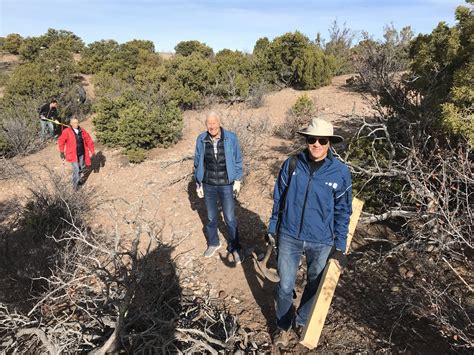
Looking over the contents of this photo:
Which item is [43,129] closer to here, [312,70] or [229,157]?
[229,157]

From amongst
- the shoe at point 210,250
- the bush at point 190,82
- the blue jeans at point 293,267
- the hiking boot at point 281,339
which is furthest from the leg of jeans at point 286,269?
the bush at point 190,82

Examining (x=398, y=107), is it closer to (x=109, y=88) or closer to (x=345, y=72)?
(x=109, y=88)

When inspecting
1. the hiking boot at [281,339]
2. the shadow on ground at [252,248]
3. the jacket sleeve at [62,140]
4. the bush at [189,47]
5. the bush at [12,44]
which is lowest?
the shadow on ground at [252,248]

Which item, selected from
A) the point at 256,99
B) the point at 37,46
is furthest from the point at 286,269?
the point at 37,46

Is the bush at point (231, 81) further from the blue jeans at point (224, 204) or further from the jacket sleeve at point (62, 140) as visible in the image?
the blue jeans at point (224, 204)

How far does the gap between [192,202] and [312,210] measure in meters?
3.81

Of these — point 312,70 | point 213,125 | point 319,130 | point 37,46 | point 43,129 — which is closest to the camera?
point 319,130

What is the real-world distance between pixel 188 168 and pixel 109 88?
770 cm

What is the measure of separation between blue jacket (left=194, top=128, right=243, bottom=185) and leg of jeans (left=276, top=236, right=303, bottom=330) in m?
1.35

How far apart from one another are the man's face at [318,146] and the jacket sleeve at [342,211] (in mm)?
226

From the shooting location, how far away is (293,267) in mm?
2758

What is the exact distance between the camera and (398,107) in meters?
5.11

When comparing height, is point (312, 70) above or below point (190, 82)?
above

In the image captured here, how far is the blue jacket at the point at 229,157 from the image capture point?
3867mm
